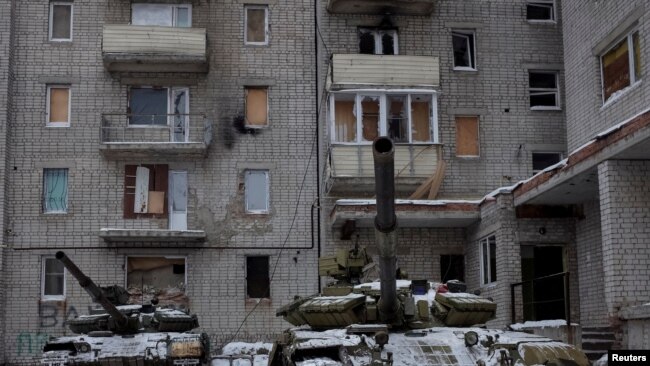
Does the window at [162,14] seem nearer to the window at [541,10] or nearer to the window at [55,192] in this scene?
the window at [55,192]

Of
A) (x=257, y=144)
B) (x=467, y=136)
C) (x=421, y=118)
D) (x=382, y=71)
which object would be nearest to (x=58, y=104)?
(x=257, y=144)

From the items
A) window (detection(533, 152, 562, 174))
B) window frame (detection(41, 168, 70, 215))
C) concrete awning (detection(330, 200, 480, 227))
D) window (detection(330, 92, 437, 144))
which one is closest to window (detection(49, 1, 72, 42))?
window frame (detection(41, 168, 70, 215))

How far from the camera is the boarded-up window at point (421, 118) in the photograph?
77.9ft

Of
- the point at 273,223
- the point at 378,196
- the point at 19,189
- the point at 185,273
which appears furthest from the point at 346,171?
the point at 378,196

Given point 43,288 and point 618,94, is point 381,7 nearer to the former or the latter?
point 618,94

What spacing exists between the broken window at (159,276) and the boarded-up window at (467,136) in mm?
7710

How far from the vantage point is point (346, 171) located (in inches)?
893

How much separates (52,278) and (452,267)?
33.0ft

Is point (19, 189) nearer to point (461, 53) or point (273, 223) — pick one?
point (273, 223)

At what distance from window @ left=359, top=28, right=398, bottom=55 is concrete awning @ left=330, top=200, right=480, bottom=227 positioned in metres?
4.57

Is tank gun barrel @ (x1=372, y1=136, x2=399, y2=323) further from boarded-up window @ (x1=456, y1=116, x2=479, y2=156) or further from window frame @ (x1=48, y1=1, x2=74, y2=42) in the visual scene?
window frame @ (x1=48, y1=1, x2=74, y2=42)

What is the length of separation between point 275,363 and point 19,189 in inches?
511

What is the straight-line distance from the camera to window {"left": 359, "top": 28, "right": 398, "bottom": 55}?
80.6ft

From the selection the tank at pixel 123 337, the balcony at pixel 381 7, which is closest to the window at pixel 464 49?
the balcony at pixel 381 7
